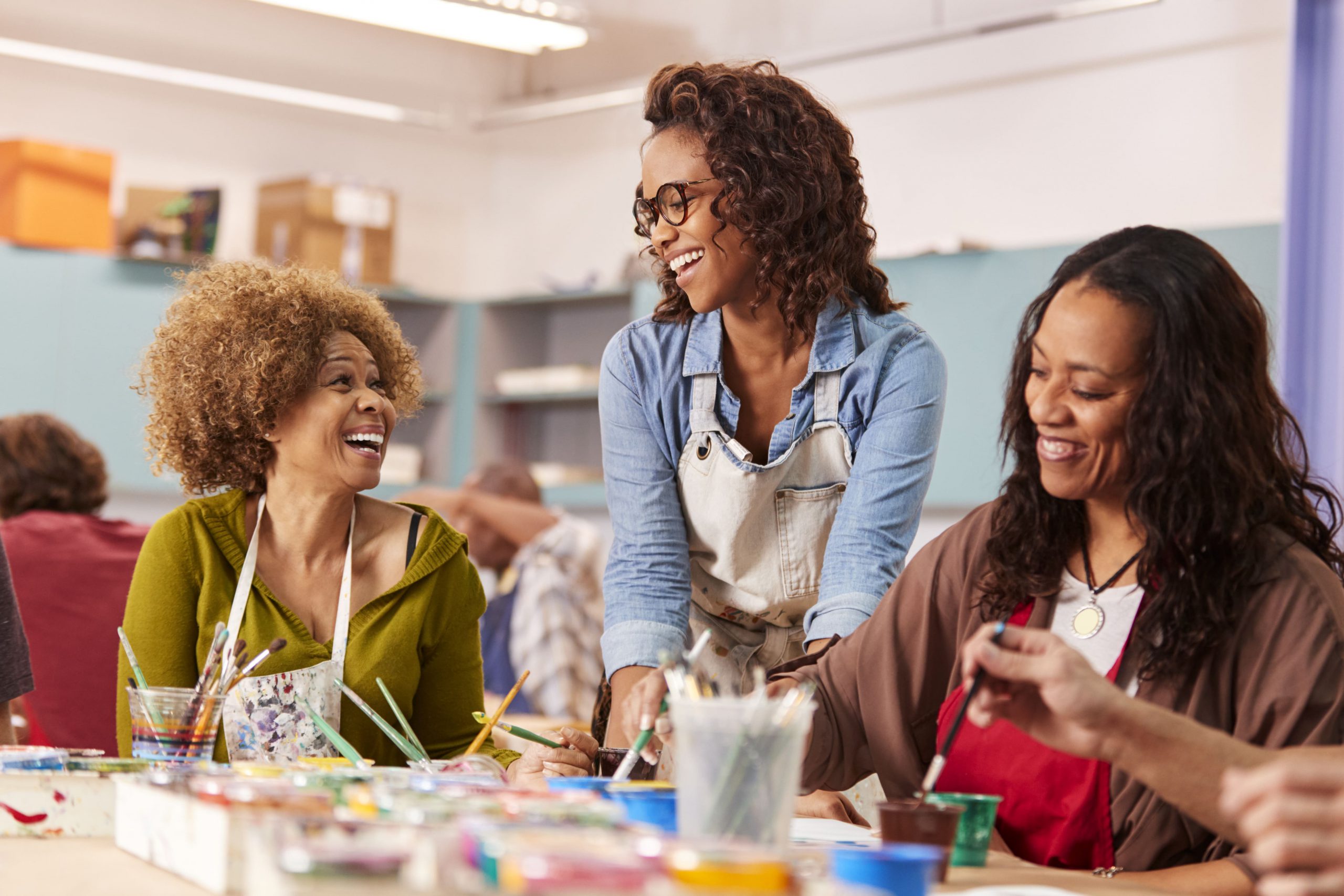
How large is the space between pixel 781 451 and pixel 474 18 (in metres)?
3.93

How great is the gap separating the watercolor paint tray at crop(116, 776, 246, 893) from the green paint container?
57cm

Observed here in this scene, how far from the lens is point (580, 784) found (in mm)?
1279

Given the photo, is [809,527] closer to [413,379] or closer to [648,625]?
[648,625]

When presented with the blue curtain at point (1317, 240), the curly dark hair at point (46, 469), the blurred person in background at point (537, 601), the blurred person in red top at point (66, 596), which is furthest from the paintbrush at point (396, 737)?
the blue curtain at point (1317, 240)

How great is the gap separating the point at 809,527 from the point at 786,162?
504mm

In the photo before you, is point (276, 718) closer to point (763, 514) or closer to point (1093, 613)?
point (763, 514)

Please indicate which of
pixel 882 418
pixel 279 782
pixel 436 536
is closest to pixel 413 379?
pixel 436 536

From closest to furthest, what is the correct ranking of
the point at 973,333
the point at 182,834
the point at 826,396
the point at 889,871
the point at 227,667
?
the point at 889,871 → the point at 182,834 → the point at 227,667 → the point at 826,396 → the point at 973,333

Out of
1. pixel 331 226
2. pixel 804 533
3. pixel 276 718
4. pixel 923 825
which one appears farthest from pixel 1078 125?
pixel 923 825

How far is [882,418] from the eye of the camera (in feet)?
6.48

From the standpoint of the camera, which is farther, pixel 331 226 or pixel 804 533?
pixel 331 226

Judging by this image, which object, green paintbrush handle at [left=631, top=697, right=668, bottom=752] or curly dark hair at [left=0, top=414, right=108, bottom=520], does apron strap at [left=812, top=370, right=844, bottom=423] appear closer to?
green paintbrush handle at [left=631, top=697, right=668, bottom=752]

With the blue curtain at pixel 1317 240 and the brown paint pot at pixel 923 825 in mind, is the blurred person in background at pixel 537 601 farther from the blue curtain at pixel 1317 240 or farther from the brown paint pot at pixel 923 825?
the brown paint pot at pixel 923 825

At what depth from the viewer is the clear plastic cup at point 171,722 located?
1465 mm
